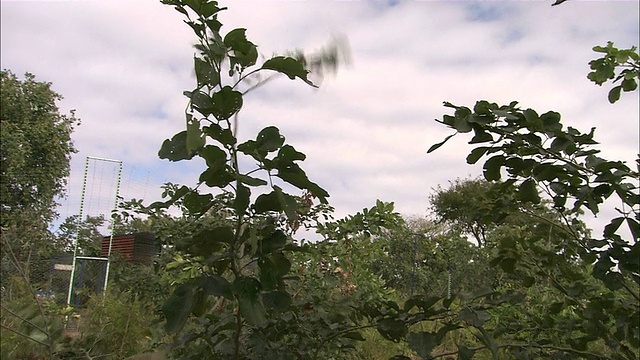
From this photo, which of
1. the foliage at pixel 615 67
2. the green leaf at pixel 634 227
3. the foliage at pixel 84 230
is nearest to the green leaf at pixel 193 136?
the green leaf at pixel 634 227

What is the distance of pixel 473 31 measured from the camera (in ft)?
5.86

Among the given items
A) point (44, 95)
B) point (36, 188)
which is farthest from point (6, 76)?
point (36, 188)

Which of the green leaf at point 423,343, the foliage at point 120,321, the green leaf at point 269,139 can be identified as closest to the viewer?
the green leaf at point 269,139

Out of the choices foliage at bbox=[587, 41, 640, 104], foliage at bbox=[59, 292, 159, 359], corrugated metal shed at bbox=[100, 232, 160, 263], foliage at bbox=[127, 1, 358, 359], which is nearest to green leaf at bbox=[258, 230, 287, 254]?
foliage at bbox=[127, 1, 358, 359]

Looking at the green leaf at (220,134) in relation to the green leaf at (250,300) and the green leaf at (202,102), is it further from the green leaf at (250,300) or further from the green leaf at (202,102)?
the green leaf at (250,300)

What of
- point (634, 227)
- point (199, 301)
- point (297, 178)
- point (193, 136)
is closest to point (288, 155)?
point (297, 178)

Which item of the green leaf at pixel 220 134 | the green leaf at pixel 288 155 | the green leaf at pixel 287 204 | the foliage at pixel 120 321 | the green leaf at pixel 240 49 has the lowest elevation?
the foliage at pixel 120 321

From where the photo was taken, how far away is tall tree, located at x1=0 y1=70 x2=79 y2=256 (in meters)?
15.5

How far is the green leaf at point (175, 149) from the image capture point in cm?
77

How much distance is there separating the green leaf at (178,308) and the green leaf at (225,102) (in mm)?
269

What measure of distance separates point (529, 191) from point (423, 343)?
454 millimetres

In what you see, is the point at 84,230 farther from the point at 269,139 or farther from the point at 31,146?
the point at 31,146

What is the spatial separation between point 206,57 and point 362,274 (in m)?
2.07

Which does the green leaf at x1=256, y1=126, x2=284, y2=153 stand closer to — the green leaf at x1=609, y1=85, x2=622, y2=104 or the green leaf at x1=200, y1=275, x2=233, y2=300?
the green leaf at x1=200, y1=275, x2=233, y2=300
